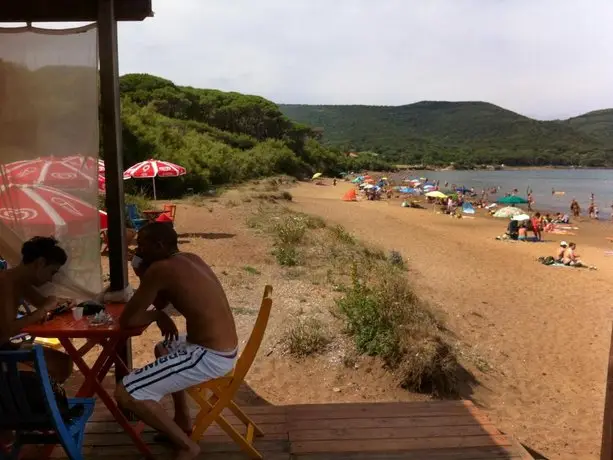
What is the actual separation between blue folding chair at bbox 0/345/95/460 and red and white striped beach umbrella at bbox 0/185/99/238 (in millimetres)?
1178

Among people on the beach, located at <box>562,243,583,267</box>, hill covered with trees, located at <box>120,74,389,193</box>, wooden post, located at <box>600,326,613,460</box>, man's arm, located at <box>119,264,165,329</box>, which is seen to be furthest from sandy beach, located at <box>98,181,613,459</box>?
hill covered with trees, located at <box>120,74,389,193</box>

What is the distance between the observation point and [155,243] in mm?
2418

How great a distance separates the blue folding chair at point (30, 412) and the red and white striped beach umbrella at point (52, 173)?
4.17 ft

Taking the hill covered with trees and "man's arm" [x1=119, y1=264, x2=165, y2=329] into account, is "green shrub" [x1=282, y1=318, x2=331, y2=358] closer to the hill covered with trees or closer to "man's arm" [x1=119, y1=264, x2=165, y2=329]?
"man's arm" [x1=119, y1=264, x2=165, y2=329]

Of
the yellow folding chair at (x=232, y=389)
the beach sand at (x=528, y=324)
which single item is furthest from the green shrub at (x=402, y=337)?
the yellow folding chair at (x=232, y=389)

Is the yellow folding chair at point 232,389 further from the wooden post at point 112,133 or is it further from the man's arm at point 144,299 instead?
the wooden post at point 112,133

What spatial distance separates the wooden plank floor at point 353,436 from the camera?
2826 mm

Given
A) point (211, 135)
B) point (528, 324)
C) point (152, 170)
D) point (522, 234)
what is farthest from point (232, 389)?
point (211, 135)

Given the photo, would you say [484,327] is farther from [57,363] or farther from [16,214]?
[16,214]

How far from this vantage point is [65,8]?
304cm

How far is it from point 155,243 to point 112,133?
36.6 inches

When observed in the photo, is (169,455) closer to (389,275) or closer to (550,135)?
(389,275)

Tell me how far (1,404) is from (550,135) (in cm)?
16204

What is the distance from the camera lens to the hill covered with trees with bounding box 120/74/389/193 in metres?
23.4
